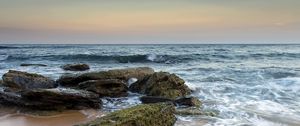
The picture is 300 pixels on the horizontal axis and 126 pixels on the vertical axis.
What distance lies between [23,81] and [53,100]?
3252 mm

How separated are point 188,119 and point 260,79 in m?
8.23

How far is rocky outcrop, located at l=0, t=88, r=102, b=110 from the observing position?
28.4 feet

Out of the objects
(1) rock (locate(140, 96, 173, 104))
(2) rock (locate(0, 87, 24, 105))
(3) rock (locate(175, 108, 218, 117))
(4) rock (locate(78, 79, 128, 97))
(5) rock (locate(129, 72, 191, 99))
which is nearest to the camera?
(3) rock (locate(175, 108, 218, 117))

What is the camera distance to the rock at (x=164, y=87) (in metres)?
10.3

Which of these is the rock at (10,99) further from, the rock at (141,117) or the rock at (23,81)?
the rock at (141,117)

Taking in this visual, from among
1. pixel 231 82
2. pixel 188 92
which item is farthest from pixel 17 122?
pixel 231 82

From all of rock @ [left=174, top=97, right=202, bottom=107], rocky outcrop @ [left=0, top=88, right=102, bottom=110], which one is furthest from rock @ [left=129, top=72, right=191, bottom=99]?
rocky outcrop @ [left=0, top=88, right=102, bottom=110]

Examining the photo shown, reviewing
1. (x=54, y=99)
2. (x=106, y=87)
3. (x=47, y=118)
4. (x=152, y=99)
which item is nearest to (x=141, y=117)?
(x=47, y=118)

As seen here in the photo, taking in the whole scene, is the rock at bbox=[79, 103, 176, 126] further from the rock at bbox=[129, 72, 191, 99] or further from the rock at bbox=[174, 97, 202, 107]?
the rock at bbox=[129, 72, 191, 99]

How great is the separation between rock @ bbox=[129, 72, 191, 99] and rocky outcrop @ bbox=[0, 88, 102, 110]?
2.10m

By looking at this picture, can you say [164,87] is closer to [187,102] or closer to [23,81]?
[187,102]

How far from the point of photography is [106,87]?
10828mm

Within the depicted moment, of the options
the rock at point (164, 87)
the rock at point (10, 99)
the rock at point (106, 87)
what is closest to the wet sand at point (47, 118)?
the rock at point (10, 99)

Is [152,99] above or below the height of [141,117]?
below
